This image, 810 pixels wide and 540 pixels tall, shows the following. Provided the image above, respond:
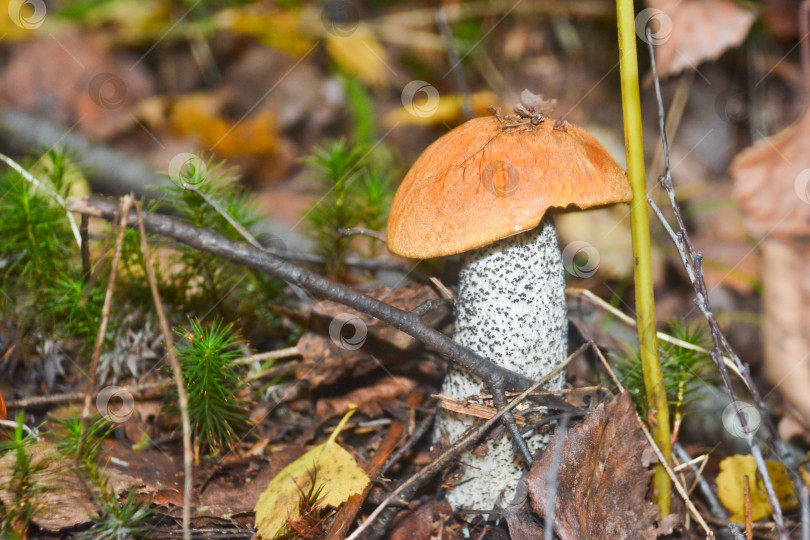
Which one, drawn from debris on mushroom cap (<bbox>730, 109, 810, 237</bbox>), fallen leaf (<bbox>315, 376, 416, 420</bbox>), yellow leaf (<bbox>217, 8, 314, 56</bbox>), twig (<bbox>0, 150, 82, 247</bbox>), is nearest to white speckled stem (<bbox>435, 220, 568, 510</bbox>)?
fallen leaf (<bbox>315, 376, 416, 420</bbox>)

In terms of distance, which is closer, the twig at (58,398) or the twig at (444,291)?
the twig at (58,398)

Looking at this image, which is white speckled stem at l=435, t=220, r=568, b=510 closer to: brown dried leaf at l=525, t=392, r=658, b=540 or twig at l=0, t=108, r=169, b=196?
brown dried leaf at l=525, t=392, r=658, b=540

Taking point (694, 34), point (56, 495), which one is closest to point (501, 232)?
point (56, 495)

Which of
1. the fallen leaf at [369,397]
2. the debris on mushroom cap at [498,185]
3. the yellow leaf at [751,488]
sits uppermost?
the debris on mushroom cap at [498,185]

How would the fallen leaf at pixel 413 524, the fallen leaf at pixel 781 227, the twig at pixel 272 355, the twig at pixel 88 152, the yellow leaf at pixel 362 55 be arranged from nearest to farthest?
1. the fallen leaf at pixel 413 524
2. the twig at pixel 272 355
3. the fallen leaf at pixel 781 227
4. the twig at pixel 88 152
5. the yellow leaf at pixel 362 55

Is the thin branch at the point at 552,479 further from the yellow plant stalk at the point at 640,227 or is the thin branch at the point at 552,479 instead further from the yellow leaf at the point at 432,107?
the yellow leaf at the point at 432,107

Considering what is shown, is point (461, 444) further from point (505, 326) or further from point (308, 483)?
point (308, 483)

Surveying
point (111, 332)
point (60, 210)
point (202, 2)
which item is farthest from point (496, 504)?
point (202, 2)

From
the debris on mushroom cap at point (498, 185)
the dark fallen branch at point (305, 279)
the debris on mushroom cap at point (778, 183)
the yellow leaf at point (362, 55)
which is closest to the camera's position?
the dark fallen branch at point (305, 279)

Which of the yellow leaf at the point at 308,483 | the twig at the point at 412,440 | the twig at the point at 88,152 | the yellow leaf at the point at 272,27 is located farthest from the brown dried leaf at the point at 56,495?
the yellow leaf at the point at 272,27
